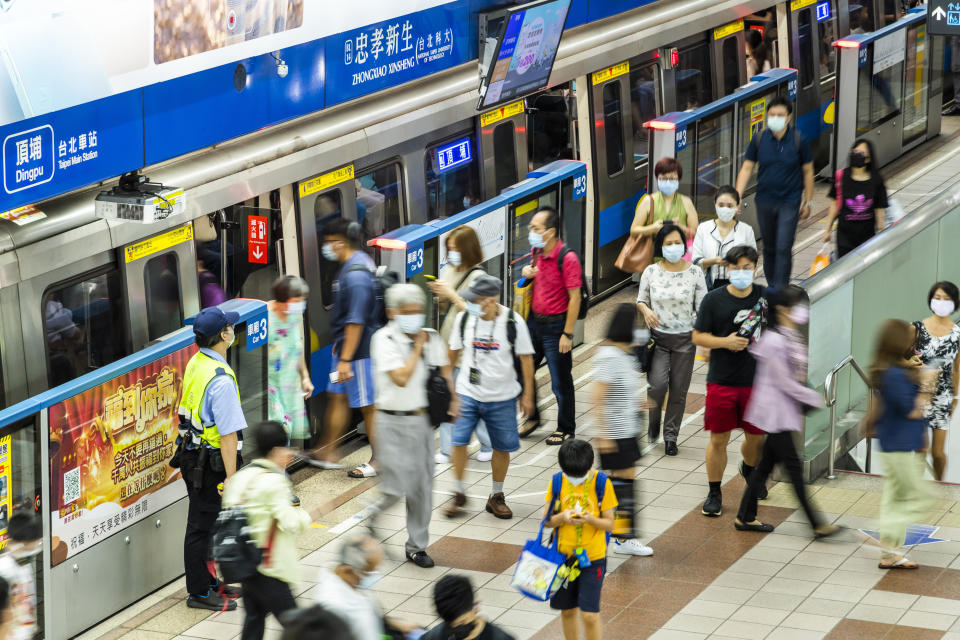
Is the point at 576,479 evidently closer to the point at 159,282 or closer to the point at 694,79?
the point at 159,282

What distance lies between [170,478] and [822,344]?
4.59m

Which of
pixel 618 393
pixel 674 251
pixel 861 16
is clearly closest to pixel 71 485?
pixel 618 393

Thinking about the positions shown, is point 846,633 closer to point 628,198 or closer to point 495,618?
point 495,618

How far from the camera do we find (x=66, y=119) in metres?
8.62

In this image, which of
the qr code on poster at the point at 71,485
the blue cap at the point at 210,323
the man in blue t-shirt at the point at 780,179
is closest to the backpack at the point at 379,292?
the blue cap at the point at 210,323

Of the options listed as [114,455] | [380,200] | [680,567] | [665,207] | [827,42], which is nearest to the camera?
[114,455]

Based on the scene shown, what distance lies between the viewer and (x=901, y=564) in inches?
351

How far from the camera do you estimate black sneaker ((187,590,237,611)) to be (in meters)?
8.90

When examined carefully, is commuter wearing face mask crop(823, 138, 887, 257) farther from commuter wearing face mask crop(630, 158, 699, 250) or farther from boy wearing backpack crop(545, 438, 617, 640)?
boy wearing backpack crop(545, 438, 617, 640)

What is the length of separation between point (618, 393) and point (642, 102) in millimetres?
7840

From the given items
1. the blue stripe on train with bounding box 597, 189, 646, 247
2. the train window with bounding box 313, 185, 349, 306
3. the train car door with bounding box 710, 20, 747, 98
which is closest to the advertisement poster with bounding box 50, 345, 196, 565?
the train window with bounding box 313, 185, 349, 306

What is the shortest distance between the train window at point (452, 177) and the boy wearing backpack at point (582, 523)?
18.2ft

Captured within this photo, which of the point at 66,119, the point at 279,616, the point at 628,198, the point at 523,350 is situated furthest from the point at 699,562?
the point at 628,198

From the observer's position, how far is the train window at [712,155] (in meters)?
15.4
